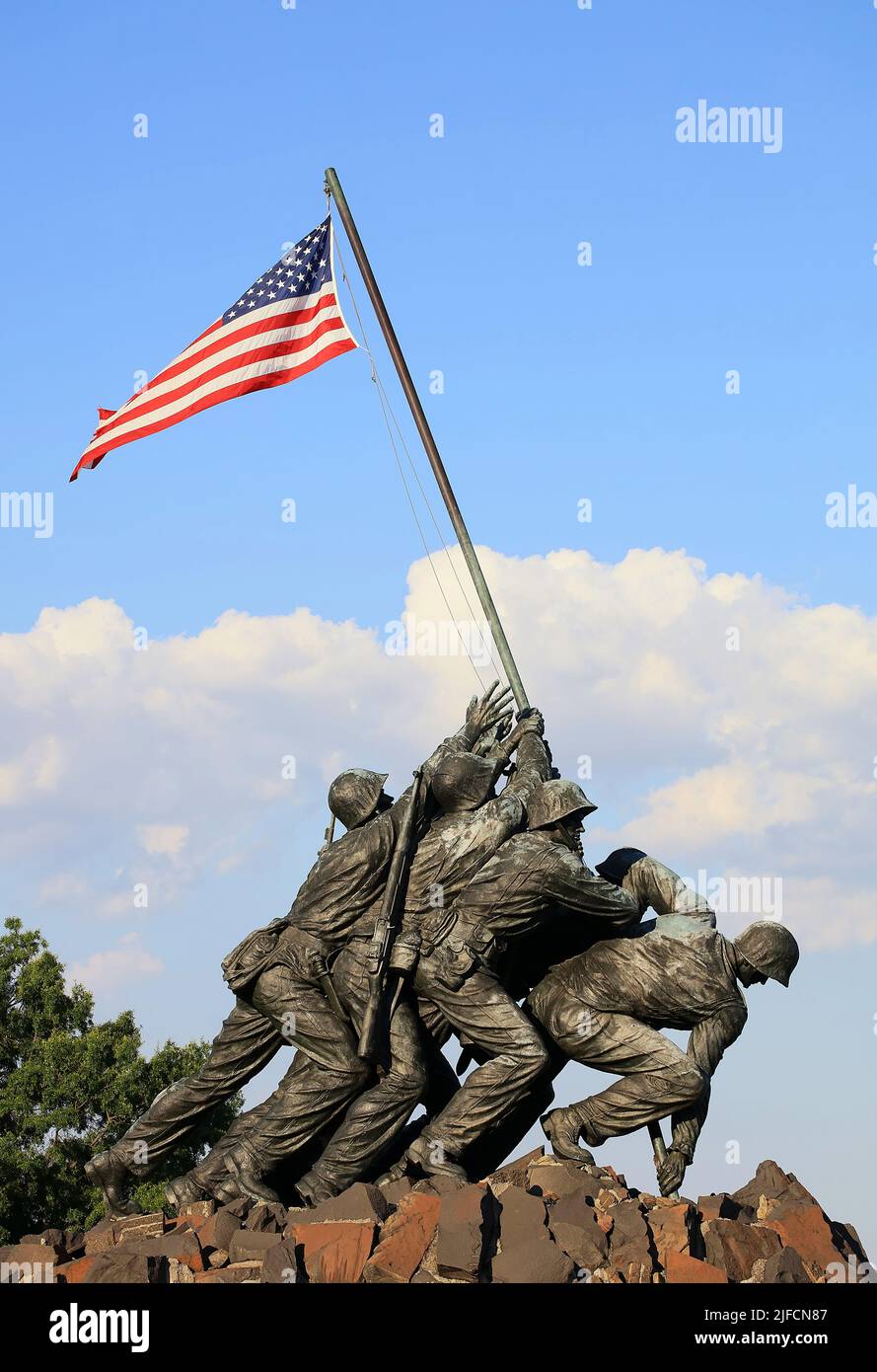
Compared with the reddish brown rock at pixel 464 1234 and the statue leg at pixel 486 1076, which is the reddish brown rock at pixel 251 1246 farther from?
the statue leg at pixel 486 1076

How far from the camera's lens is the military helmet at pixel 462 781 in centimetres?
1294

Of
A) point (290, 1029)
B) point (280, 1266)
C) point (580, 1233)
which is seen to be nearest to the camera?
point (280, 1266)

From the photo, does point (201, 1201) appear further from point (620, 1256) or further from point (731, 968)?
point (731, 968)

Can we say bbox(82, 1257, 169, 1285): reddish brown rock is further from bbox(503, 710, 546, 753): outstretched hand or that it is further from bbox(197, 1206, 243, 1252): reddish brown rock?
bbox(503, 710, 546, 753): outstretched hand

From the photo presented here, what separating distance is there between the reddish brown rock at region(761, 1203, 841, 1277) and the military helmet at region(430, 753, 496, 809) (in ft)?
12.0

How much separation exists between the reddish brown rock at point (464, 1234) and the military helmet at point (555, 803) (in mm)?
3090

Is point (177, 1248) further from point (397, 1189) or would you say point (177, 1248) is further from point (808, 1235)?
point (808, 1235)

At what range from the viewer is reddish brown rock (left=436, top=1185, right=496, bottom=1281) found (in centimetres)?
1018

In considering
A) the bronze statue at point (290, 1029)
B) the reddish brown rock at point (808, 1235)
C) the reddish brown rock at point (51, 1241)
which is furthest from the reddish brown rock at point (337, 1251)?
the reddish brown rock at point (808, 1235)

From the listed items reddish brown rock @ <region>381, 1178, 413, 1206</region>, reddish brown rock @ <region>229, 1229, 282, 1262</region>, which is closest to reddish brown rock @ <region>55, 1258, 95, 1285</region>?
reddish brown rock @ <region>229, 1229, 282, 1262</region>

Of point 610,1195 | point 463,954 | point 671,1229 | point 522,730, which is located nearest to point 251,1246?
point 610,1195

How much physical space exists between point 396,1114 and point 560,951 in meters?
1.75

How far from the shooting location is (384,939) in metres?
12.4

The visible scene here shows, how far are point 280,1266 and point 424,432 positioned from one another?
730cm
